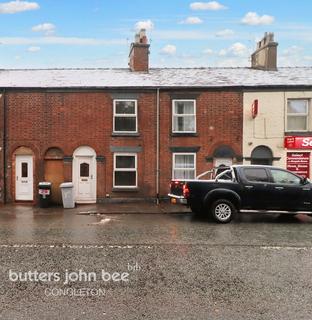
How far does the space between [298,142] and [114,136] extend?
7.89 meters

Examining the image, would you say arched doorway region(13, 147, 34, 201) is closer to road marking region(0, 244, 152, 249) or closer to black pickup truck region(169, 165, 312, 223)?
black pickup truck region(169, 165, 312, 223)

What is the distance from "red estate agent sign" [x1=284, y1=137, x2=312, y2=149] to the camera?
1866 cm

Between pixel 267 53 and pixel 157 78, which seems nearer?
pixel 157 78

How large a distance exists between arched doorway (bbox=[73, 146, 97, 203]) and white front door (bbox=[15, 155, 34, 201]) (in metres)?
1.92

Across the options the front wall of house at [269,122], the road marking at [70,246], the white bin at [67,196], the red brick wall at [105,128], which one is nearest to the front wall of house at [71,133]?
the red brick wall at [105,128]

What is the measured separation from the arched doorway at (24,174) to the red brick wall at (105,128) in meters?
0.23

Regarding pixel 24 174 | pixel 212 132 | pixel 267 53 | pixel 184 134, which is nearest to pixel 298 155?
pixel 212 132

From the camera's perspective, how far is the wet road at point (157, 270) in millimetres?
5660

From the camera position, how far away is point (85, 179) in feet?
62.0

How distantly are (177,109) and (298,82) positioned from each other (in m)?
5.37

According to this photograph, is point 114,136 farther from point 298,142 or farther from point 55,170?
point 298,142

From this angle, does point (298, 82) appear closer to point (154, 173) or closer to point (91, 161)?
point (154, 173)

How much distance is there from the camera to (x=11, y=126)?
1881 centimetres

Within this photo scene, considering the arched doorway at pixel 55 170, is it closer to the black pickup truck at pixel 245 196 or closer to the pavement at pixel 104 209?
the pavement at pixel 104 209
